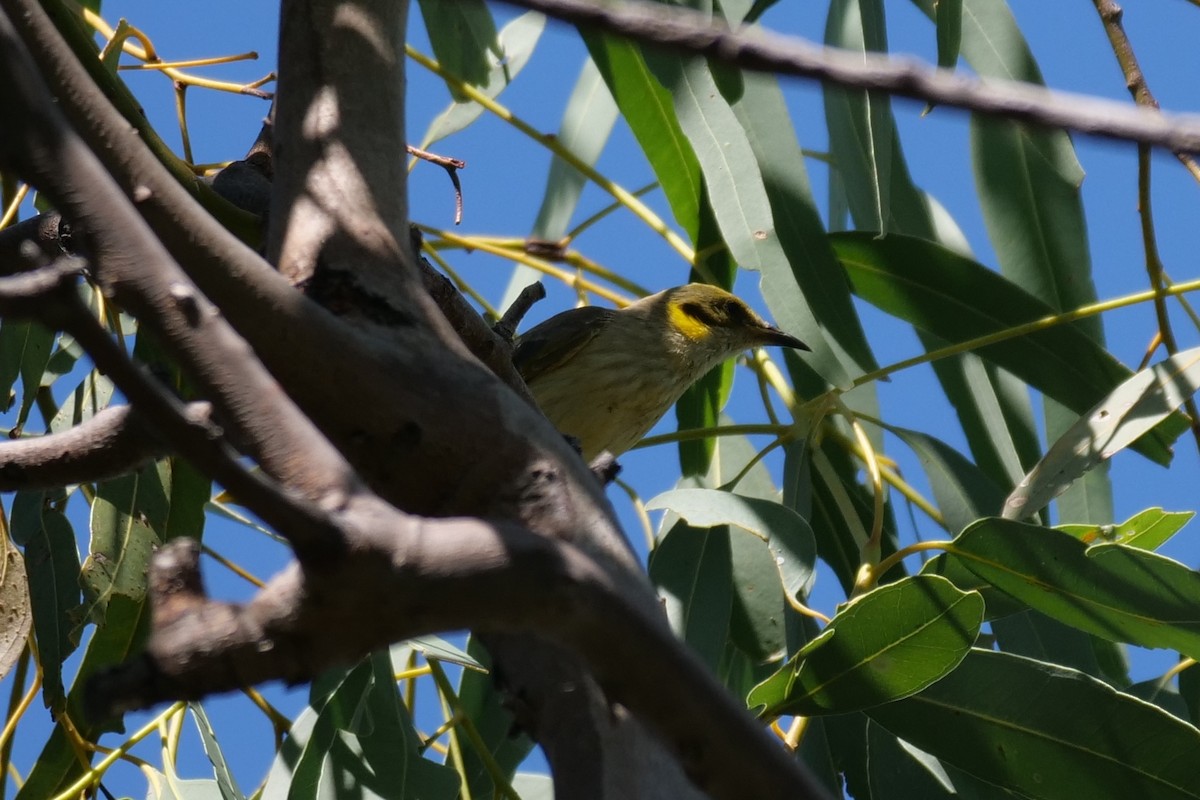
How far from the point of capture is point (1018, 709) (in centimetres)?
178

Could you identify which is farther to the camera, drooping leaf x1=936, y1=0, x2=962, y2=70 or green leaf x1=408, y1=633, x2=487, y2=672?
drooping leaf x1=936, y1=0, x2=962, y2=70

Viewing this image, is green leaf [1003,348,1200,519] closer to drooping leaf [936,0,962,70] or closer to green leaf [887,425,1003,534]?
green leaf [887,425,1003,534]

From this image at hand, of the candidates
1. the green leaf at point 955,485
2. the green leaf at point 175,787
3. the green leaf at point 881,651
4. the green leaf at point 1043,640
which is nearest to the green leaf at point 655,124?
the green leaf at point 955,485

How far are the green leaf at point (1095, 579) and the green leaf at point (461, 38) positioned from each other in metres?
1.36

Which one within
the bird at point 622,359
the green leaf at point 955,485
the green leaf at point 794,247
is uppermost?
the bird at point 622,359

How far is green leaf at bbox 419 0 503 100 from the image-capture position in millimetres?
2629

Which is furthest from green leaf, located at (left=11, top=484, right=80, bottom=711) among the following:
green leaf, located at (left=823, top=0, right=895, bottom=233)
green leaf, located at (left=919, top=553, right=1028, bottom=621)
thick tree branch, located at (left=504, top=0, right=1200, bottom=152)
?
thick tree branch, located at (left=504, top=0, right=1200, bottom=152)

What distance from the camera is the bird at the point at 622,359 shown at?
386cm

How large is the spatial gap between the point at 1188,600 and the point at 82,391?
1.89m

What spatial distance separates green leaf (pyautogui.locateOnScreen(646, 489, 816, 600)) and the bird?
5.92 ft

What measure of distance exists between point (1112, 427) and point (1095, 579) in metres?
0.32

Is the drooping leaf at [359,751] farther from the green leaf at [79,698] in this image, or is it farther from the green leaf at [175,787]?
the green leaf at [79,698]

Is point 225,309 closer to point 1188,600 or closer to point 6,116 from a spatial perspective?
point 6,116

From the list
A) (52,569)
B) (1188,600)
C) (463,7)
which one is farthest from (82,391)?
(1188,600)
